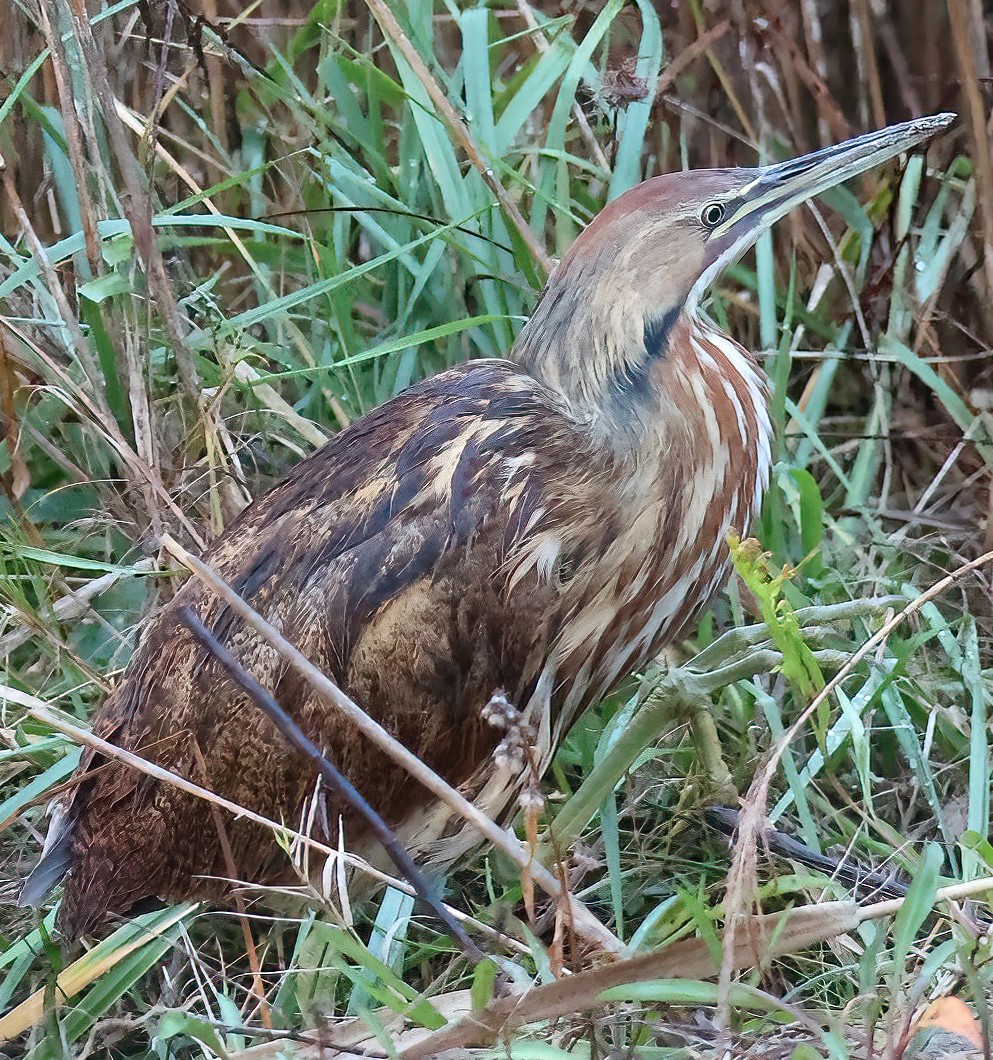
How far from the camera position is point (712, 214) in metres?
1.25

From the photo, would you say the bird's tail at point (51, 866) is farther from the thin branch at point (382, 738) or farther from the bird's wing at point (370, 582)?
the thin branch at point (382, 738)

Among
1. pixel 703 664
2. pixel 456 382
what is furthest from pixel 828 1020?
pixel 456 382

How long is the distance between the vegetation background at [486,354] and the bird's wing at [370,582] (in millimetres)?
119

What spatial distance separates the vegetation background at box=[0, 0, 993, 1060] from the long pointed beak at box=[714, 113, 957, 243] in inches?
11.3

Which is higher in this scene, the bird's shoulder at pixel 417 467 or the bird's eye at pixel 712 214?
the bird's eye at pixel 712 214

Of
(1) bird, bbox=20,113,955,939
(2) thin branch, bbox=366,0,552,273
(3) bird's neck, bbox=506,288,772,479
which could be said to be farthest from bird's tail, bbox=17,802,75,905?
(2) thin branch, bbox=366,0,552,273

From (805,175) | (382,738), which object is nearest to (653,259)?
(805,175)

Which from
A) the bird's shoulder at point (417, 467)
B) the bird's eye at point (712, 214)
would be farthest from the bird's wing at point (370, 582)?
the bird's eye at point (712, 214)

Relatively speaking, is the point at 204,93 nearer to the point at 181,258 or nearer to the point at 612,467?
the point at 181,258

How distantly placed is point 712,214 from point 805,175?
0.10 meters

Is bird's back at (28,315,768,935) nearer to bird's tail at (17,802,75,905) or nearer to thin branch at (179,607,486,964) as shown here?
bird's tail at (17,802,75,905)

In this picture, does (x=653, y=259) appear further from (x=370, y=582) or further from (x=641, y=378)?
(x=370, y=582)

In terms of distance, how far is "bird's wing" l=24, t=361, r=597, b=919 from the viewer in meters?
1.17

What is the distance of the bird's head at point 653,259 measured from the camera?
1236 millimetres
